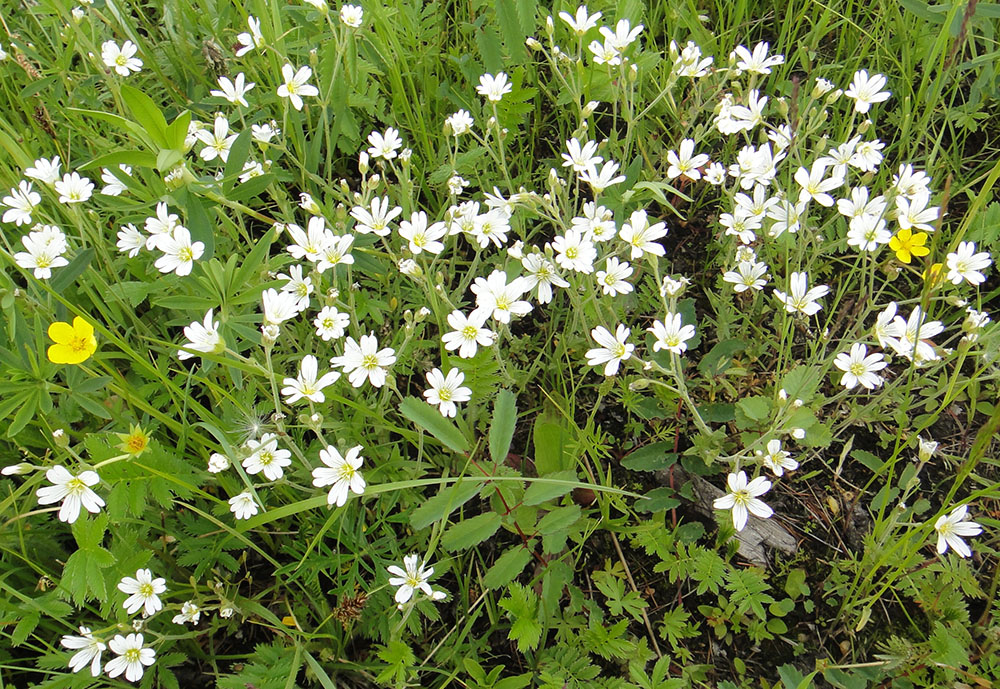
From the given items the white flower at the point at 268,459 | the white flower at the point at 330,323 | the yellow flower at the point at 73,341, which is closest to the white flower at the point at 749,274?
the white flower at the point at 330,323

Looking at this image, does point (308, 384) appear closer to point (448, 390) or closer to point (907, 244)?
point (448, 390)

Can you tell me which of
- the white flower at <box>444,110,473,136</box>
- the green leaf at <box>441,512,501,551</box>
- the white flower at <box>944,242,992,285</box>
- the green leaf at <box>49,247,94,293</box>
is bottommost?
the green leaf at <box>441,512,501,551</box>

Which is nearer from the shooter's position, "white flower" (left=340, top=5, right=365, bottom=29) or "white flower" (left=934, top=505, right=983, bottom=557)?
"white flower" (left=934, top=505, right=983, bottom=557)

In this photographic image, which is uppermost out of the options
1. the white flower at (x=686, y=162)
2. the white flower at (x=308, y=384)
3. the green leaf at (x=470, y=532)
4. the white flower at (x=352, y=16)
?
the white flower at (x=352, y=16)

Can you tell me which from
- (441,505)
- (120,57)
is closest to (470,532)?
(441,505)

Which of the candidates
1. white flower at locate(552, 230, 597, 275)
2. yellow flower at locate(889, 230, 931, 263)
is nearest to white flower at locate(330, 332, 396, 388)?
white flower at locate(552, 230, 597, 275)

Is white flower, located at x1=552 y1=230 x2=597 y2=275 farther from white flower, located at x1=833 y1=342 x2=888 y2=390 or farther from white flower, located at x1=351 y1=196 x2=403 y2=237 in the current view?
white flower, located at x1=833 y1=342 x2=888 y2=390

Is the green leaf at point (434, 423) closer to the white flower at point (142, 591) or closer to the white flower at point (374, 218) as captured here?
the white flower at point (374, 218)
